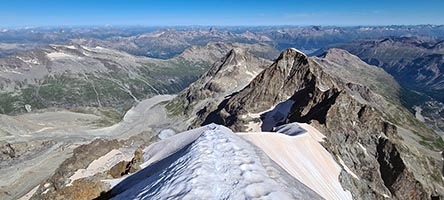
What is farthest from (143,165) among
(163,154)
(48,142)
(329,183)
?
(48,142)

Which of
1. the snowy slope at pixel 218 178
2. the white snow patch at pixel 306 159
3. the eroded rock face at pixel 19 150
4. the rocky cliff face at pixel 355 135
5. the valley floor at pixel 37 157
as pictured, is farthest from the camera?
the eroded rock face at pixel 19 150

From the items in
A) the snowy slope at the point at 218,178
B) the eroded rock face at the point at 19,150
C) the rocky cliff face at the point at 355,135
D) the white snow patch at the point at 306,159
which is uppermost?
the snowy slope at the point at 218,178

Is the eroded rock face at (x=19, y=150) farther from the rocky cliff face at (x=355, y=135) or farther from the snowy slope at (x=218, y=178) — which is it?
the snowy slope at (x=218, y=178)

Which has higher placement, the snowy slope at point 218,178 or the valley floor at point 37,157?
the snowy slope at point 218,178

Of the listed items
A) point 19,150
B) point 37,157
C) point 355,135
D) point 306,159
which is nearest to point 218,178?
point 306,159

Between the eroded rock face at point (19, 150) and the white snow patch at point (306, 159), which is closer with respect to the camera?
the white snow patch at point (306, 159)

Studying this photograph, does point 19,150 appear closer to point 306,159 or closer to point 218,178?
point 306,159

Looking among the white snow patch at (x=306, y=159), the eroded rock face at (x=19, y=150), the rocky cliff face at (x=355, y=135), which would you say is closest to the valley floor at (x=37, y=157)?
the eroded rock face at (x=19, y=150)

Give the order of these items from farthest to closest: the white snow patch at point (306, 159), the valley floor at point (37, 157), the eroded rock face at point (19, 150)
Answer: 1. the eroded rock face at point (19, 150)
2. the valley floor at point (37, 157)
3. the white snow patch at point (306, 159)
